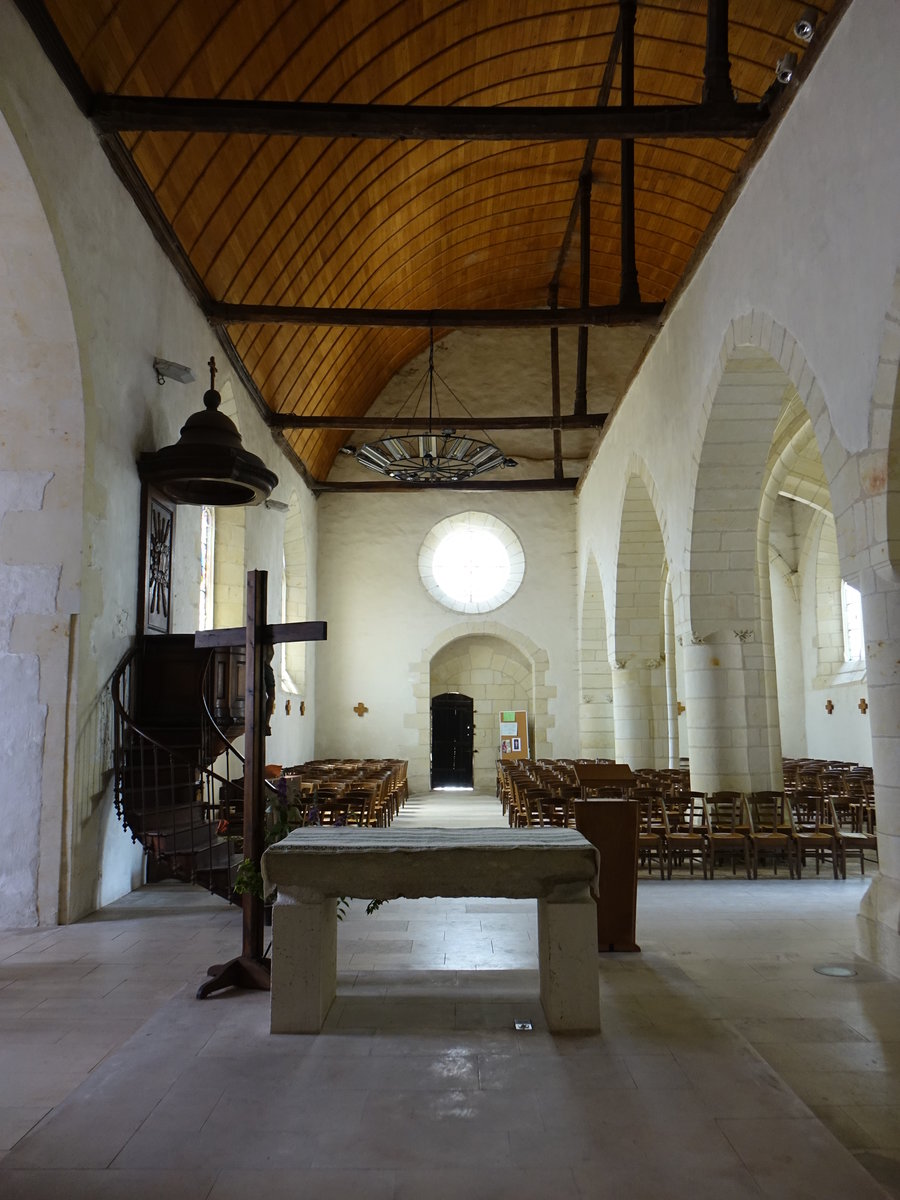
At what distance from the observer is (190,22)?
20.7 feet

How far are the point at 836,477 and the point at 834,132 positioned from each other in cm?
183

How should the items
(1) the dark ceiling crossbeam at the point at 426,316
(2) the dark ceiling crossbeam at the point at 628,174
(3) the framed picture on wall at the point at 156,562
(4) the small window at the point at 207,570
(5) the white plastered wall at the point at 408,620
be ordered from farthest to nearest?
(5) the white plastered wall at the point at 408,620, (4) the small window at the point at 207,570, (1) the dark ceiling crossbeam at the point at 426,316, (2) the dark ceiling crossbeam at the point at 628,174, (3) the framed picture on wall at the point at 156,562

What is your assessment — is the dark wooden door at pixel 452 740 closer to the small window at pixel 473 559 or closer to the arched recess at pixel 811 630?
the small window at pixel 473 559

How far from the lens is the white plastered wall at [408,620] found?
642 inches

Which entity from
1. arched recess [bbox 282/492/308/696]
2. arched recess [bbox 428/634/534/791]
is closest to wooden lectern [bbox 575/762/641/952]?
arched recess [bbox 282/492/308/696]

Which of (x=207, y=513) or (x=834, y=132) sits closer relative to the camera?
(x=834, y=132)

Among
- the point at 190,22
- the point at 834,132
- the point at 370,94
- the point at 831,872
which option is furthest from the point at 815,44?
the point at 831,872

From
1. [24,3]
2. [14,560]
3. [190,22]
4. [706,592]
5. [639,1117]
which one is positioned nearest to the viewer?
[639,1117]

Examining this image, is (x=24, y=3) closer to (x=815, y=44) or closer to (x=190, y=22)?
(x=190, y=22)

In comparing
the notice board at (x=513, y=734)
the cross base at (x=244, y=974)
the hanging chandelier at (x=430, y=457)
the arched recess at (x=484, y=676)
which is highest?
the hanging chandelier at (x=430, y=457)

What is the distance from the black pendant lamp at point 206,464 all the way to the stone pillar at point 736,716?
4.15m

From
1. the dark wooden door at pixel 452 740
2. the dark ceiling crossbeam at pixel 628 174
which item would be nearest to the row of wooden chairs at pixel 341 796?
the dark wooden door at pixel 452 740

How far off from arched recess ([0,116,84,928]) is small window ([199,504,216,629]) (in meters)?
4.57

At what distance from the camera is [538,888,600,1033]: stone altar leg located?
3.48 meters
